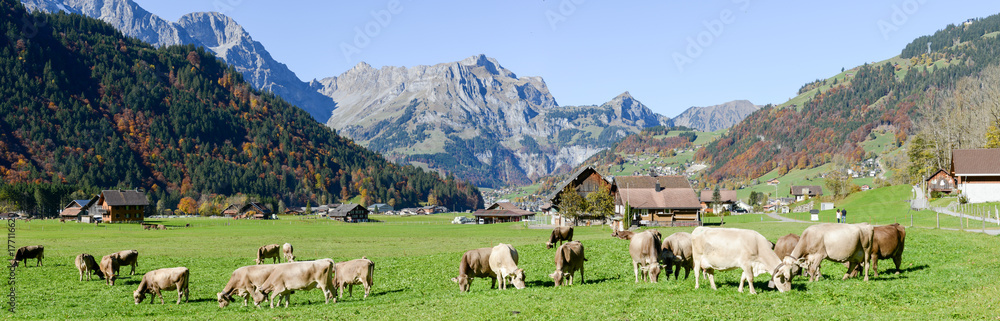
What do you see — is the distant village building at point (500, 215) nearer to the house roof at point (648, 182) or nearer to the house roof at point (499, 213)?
the house roof at point (499, 213)

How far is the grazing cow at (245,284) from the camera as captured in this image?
23.9 meters

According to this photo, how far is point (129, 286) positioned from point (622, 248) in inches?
1108

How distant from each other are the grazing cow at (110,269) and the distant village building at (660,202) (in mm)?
74096

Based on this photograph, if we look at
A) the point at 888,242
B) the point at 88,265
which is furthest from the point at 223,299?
the point at 888,242

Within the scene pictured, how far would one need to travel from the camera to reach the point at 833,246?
21688mm

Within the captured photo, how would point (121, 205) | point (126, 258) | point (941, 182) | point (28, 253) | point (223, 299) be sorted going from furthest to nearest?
1. point (121, 205)
2. point (941, 182)
3. point (28, 253)
4. point (126, 258)
5. point (223, 299)

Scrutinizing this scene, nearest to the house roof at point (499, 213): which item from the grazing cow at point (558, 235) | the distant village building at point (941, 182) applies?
the distant village building at point (941, 182)

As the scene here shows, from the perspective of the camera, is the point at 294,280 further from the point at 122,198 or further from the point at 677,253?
the point at 122,198

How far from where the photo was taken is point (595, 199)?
10131cm

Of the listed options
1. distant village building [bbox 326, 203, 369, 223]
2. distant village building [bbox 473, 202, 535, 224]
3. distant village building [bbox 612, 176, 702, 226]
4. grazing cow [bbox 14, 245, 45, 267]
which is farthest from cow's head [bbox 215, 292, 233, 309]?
distant village building [bbox 326, 203, 369, 223]

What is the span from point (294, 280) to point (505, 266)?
27.6ft

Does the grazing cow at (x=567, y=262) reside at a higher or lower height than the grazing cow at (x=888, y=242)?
lower

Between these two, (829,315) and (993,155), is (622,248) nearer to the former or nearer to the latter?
(829,315)

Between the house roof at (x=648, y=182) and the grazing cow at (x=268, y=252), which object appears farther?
the house roof at (x=648, y=182)
